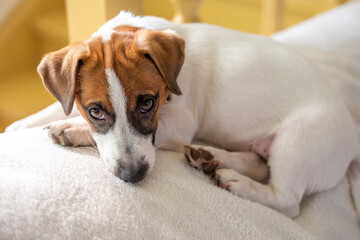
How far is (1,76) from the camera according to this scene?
5059 millimetres

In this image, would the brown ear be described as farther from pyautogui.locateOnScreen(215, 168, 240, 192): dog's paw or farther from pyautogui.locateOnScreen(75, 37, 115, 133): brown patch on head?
pyautogui.locateOnScreen(215, 168, 240, 192): dog's paw

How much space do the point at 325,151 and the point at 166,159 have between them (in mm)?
853

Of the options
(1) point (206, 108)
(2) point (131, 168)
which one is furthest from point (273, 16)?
(2) point (131, 168)

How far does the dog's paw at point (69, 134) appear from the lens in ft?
6.18

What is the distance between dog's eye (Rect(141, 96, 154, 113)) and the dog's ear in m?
0.11

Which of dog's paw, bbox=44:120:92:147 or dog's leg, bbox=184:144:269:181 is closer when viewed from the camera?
dog's paw, bbox=44:120:92:147

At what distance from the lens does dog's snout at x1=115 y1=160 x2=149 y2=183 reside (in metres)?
1.70

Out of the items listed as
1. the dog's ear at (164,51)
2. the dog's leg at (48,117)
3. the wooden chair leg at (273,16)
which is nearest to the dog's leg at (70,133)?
the dog's leg at (48,117)

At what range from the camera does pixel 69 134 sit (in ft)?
6.19

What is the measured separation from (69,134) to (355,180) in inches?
65.8

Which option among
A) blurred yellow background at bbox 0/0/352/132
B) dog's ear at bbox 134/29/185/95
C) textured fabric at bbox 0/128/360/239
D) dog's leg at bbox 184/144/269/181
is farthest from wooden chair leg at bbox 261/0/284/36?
textured fabric at bbox 0/128/360/239

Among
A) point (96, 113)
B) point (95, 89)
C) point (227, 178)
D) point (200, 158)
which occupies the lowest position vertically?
point (227, 178)

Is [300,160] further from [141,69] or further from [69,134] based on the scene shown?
[69,134]

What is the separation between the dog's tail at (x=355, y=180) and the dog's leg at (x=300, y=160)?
226mm
